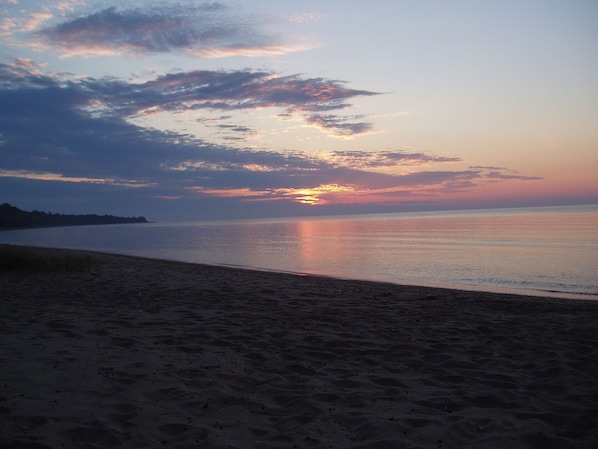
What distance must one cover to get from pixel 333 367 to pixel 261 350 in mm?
1254

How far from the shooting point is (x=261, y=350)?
22.5 feet

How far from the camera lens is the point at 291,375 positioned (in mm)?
5758

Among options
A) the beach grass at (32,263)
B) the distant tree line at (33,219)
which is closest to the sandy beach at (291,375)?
the beach grass at (32,263)

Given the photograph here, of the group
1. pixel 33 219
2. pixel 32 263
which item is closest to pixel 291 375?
pixel 32 263

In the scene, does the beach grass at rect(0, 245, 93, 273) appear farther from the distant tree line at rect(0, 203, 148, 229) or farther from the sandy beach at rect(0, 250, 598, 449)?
the distant tree line at rect(0, 203, 148, 229)

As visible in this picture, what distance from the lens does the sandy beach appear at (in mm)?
4094

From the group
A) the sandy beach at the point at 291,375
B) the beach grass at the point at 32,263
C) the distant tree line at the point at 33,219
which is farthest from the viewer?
the distant tree line at the point at 33,219

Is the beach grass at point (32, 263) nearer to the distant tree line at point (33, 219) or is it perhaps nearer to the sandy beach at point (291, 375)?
the sandy beach at point (291, 375)

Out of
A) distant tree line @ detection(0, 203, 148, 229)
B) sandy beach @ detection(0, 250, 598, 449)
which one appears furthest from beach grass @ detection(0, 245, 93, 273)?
distant tree line @ detection(0, 203, 148, 229)

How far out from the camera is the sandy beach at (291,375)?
13.4 ft

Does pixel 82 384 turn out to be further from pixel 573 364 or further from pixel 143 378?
pixel 573 364

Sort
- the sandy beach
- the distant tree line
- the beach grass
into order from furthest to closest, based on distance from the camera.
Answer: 1. the distant tree line
2. the beach grass
3. the sandy beach

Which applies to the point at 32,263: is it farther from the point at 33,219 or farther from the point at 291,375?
the point at 33,219

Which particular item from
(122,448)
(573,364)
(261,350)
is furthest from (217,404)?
(573,364)
